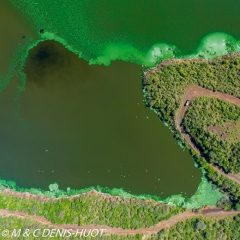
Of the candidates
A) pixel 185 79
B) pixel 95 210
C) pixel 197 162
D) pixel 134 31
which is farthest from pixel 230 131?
pixel 95 210

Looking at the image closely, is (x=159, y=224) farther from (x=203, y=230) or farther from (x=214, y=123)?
(x=214, y=123)

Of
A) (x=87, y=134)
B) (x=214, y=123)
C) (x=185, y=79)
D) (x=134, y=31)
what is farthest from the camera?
(x=87, y=134)

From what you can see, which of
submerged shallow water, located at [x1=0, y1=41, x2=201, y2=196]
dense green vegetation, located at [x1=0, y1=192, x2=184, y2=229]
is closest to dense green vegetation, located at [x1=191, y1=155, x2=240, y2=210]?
submerged shallow water, located at [x1=0, y1=41, x2=201, y2=196]

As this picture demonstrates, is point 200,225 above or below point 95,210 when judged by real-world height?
above

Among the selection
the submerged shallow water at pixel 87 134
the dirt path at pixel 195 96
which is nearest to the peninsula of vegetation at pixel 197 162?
the dirt path at pixel 195 96

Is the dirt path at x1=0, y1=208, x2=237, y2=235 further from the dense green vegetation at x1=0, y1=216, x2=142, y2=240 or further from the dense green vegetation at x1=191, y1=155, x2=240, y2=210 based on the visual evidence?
the dense green vegetation at x1=191, y1=155, x2=240, y2=210

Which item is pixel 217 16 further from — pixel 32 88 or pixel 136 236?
pixel 136 236
